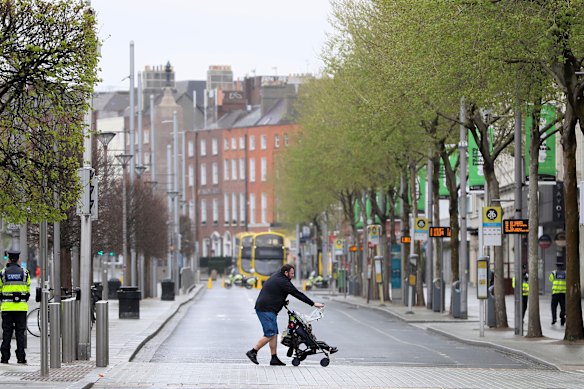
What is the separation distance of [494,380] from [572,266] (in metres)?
8.40

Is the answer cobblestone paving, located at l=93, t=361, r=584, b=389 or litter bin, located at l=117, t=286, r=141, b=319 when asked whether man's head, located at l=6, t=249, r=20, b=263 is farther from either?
litter bin, located at l=117, t=286, r=141, b=319

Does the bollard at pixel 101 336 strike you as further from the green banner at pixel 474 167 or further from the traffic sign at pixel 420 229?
the traffic sign at pixel 420 229

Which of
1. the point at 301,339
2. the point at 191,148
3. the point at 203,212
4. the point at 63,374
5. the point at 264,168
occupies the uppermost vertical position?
the point at 191,148

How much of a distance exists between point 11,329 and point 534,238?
13.4 metres

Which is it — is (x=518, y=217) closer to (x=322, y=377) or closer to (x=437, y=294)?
(x=322, y=377)

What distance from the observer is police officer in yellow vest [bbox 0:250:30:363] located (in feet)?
77.3

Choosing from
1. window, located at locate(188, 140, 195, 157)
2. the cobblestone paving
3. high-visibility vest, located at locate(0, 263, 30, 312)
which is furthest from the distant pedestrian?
window, located at locate(188, 140, 195, 157)

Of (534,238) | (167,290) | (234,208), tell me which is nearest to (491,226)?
(534,238)

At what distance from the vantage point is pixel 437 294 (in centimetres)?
5009

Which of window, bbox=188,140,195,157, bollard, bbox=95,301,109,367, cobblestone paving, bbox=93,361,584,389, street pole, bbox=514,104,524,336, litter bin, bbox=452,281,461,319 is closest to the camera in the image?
cobblestone paving, bbox=93,361,584,389

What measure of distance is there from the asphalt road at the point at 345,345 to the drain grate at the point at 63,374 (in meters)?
3.47

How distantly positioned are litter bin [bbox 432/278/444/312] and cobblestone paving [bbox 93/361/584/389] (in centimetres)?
2470

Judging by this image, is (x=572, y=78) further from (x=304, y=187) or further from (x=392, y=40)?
(x=304, y=187)

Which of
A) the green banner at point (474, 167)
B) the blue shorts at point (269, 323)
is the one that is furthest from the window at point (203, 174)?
the blue shorts at point (269, 323)
